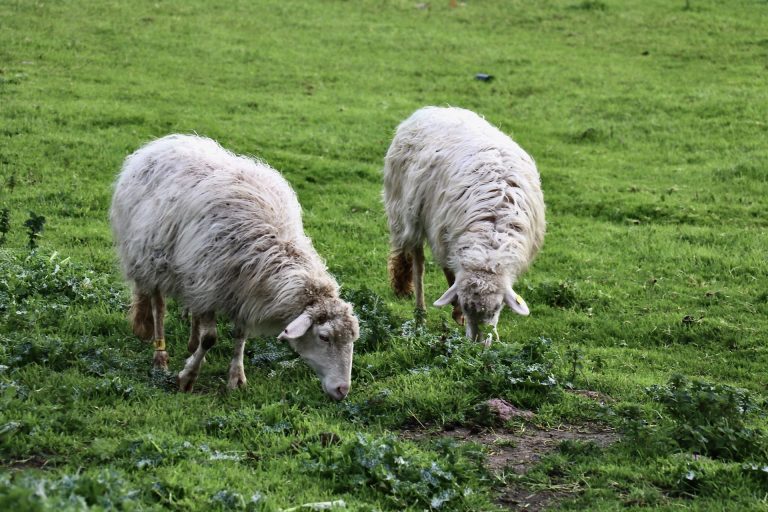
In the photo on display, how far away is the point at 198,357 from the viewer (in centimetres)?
685

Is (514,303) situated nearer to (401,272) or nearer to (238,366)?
(238,366)

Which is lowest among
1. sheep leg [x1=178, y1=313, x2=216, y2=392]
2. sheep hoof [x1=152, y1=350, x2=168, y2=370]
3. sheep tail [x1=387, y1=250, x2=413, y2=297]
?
sheep tail [x1=387, y1=250, x2=413, y2=297]

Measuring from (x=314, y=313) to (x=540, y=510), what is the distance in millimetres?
2245

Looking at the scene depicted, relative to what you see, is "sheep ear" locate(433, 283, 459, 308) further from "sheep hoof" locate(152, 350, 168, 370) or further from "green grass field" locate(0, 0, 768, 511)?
"sheep hoof" locate(152, 350, 168, 370)

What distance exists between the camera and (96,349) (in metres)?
7.26

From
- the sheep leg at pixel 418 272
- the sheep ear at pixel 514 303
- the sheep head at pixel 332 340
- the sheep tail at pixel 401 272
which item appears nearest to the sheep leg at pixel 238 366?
the sheep head at pixel 332 340

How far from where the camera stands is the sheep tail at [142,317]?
7.83 metres

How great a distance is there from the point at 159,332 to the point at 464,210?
9.63 ft

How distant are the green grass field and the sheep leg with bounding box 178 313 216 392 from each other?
231mm

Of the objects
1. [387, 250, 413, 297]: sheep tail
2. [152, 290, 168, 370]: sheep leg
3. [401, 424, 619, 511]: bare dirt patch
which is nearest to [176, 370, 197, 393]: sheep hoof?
[152, 290, 168, 370]: sheep leg

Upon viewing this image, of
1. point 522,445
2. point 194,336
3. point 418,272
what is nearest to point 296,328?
point 194,336

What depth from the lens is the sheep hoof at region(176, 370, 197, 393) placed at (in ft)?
22.6

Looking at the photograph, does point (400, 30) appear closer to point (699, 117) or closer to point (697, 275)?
point (699, 117)

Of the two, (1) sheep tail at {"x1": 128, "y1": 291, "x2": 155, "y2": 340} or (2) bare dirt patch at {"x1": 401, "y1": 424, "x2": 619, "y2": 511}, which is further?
(1) sheep tail at {"x1": 128, "y1": 291, "x2": 155, "y2": 340}
